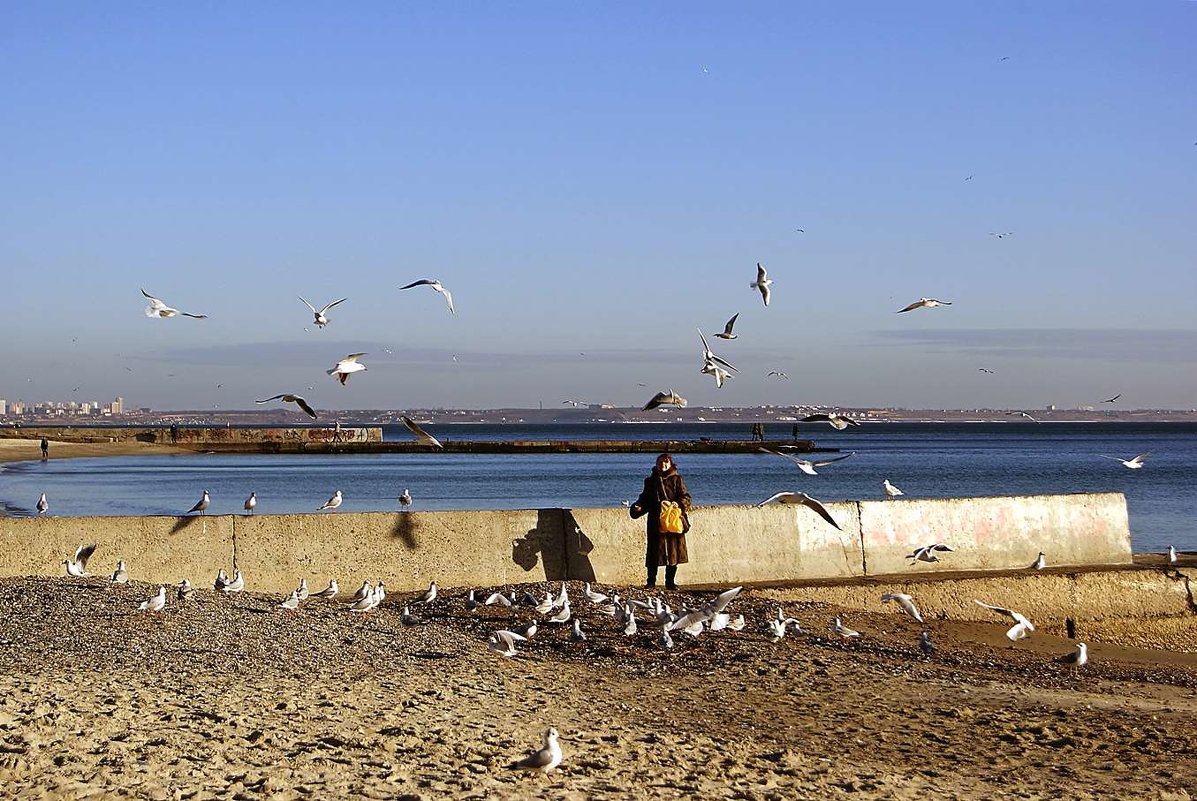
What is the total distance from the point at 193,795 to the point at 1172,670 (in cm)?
847

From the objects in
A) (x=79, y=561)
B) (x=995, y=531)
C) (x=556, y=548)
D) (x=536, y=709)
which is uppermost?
(x=79, y=561)

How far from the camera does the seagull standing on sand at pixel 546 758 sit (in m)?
6.96

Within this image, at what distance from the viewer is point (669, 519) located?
1398cm

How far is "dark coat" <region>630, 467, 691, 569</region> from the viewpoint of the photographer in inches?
553

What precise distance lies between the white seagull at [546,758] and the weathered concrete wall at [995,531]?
894cm

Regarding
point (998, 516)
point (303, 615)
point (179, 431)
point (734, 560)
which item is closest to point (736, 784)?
point (303, 615)

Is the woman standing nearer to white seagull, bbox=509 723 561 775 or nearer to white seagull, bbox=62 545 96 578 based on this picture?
white seagull, bbox=62 545 96 578

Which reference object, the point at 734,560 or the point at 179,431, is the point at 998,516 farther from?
the point at 179,431

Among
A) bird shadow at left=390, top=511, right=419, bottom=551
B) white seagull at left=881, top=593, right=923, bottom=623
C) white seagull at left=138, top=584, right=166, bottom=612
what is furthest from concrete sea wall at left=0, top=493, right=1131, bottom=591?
white seagull at left=138, top=584, right=166, bottom=612

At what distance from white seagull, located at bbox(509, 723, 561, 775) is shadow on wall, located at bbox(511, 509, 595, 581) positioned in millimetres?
7361

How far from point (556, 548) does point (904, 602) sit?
359cm

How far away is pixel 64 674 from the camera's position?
9.26m

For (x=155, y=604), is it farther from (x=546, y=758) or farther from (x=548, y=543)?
(x=546, y=758)

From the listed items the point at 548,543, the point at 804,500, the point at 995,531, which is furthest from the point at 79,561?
the point at 995,531
